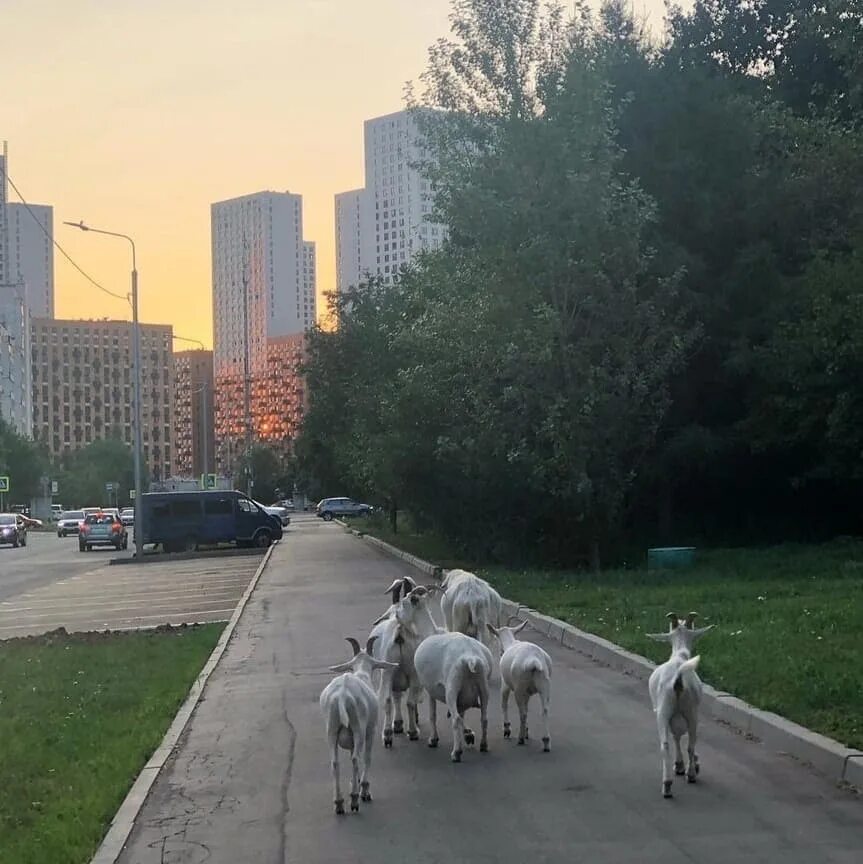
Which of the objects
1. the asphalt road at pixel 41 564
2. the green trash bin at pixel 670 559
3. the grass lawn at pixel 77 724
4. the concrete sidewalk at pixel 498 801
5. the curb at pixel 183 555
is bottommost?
the asphalt road at pixel 41 564

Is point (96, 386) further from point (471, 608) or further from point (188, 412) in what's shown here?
point (471, 608)

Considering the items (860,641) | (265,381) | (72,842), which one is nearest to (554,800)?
(72,842)

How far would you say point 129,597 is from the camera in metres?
25.9

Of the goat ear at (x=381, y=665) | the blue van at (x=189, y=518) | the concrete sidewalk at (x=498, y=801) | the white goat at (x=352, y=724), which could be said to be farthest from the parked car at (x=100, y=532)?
the white goat at (x=352, y=724)

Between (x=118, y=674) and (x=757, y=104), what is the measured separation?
21.7 metres

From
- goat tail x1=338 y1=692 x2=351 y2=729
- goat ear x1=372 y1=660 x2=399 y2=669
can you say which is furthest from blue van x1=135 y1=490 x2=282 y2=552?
goat tail x1=338 y1=692 x2=351 y2=729

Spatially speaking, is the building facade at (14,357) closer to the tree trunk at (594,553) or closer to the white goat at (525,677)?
the tree trunk at (594,553)

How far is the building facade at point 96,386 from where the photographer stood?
551 ft

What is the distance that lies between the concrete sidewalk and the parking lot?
31.6 ft

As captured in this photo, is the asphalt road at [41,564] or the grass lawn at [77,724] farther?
the asphalt road at [41,564]

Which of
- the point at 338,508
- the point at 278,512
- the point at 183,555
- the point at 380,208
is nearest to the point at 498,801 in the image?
the point at 183,555

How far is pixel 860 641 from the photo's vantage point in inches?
501

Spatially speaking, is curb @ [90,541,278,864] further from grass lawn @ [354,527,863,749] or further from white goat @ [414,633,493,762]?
grass lawn @ [354,527,863,749]

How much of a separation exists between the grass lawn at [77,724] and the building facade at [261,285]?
375 feet
